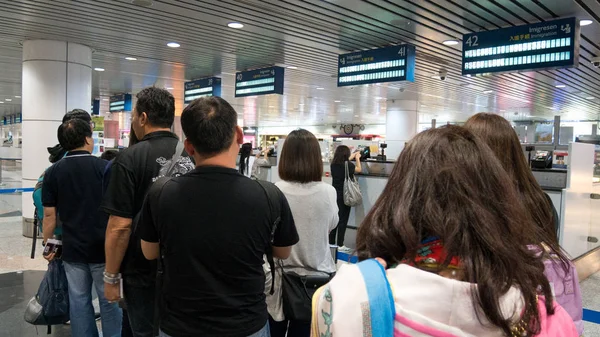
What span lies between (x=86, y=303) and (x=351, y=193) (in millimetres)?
4522

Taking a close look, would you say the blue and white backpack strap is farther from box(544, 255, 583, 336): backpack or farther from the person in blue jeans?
the person in blue jeans

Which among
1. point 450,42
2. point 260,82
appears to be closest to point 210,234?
point 450,42

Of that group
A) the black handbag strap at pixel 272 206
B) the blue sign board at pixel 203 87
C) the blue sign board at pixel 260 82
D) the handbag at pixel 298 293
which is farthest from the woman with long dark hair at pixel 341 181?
the blue sign board at pixel 203 87

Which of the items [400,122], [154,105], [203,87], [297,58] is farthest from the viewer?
[400,122]

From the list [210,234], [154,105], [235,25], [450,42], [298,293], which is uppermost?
[450,42]

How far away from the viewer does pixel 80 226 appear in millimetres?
2885

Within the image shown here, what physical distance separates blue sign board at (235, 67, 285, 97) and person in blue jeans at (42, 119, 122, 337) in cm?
729

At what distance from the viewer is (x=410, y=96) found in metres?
15.7

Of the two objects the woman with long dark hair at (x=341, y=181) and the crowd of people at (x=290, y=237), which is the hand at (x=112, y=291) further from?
the woman with long dark hair at (x=341, y=181)

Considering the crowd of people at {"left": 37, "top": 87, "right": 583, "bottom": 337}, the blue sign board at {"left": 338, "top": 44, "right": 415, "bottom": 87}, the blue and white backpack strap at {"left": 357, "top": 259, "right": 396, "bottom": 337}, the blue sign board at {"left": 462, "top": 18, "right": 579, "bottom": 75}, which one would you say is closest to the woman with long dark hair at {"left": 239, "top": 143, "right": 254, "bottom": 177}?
the blue sign board at {"left": 338, "top": 44, "right": 415, "bottom": 87}

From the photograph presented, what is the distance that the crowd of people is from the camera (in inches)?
32.8

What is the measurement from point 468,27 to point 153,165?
20.4 ft

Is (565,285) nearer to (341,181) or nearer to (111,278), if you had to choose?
(111,278)

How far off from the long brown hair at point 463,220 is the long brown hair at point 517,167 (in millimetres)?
540
